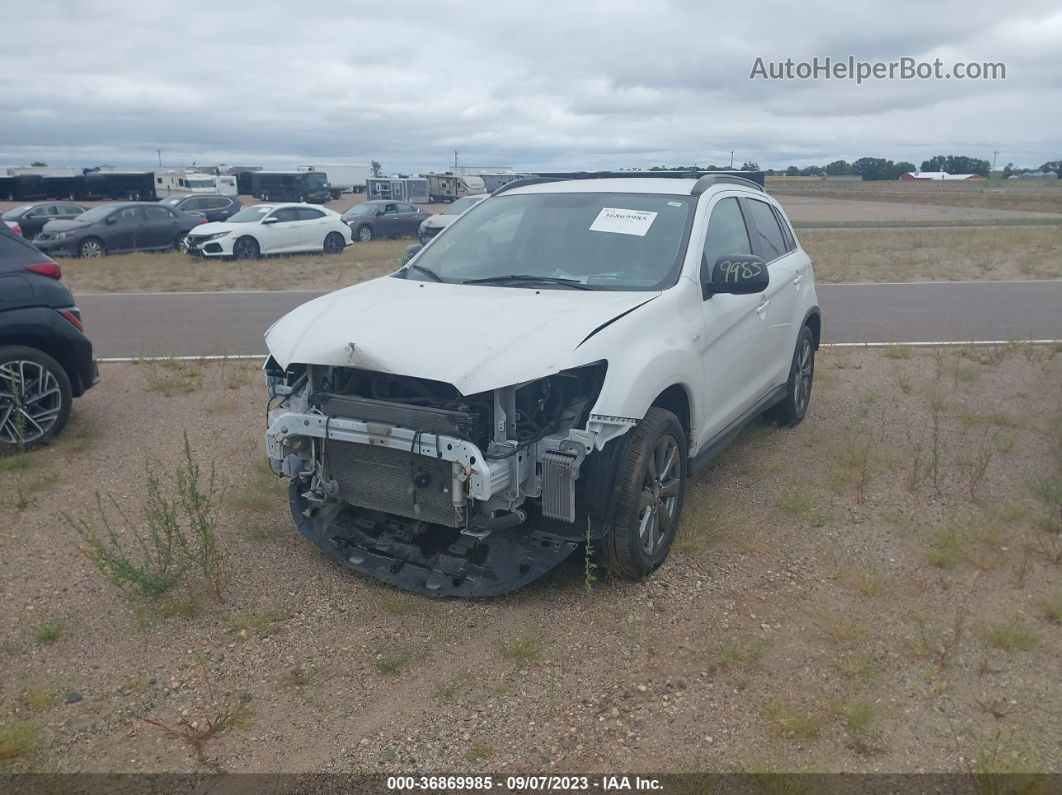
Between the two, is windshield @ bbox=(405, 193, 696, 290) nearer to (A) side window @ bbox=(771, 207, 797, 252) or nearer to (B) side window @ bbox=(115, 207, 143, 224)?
(A) side window @ bbox=(771, 207, 797, 252)

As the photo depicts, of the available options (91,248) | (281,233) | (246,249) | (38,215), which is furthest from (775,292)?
(38,215)

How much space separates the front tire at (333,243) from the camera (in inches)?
980

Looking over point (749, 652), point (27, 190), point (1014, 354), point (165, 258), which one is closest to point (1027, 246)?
point (1014, 354)

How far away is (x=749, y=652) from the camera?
13.1ft

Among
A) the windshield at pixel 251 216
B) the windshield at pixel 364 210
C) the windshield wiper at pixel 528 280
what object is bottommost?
the windshield wiper at pixel 528 280

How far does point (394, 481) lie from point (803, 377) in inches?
168

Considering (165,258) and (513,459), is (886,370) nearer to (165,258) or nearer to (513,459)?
(513,459)

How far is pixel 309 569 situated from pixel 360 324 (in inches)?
52.7

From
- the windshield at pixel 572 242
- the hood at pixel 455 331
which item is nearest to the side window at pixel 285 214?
the windshield at pixel 572 242

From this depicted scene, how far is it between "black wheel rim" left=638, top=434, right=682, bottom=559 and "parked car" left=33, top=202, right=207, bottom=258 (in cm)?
2218

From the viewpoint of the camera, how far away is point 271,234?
A: 23109 mm

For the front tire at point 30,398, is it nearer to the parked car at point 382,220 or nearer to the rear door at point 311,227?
the rear door at point 311,227

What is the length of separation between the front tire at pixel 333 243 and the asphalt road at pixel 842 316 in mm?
9033

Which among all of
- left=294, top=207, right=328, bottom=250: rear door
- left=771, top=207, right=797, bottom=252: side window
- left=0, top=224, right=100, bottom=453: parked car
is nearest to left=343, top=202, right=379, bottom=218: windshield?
left=294, top=207, right=328, bottom=250: rear door
